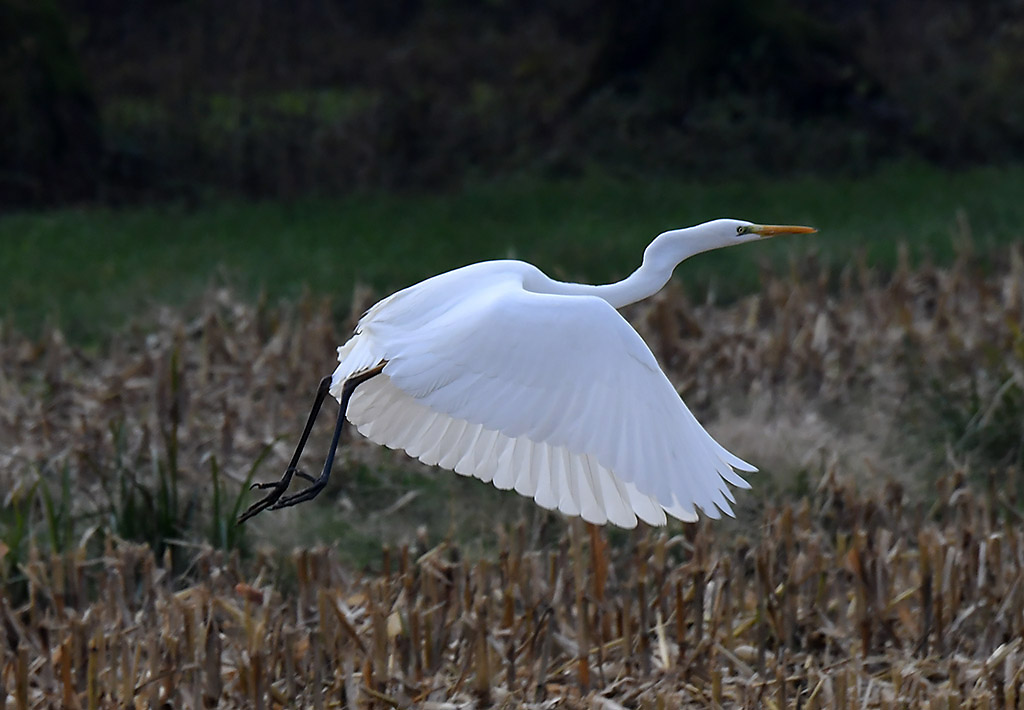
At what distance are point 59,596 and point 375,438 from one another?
3.45 ft

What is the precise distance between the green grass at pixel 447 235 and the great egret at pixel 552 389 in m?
4.05

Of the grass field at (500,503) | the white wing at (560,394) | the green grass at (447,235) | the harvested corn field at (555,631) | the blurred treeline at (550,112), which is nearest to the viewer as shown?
the white wing at (560,394)

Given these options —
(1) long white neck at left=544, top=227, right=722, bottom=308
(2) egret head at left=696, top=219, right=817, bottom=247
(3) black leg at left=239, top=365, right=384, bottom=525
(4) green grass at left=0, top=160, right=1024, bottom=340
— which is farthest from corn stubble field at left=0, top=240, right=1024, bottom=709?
(4) green grass at left=0, top=160, right=1024, bottom=340

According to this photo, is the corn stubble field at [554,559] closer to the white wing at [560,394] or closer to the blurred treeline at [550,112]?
the white wing at [560,394]

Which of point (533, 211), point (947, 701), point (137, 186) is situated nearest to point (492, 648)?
point (947, 701)

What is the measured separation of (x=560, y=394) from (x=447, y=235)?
680 centimetres

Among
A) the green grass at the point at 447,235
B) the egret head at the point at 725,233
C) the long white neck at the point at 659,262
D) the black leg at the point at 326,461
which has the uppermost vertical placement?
the green grass at the point at 447,235

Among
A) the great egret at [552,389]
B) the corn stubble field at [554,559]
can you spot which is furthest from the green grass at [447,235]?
the great egret at [552,389]

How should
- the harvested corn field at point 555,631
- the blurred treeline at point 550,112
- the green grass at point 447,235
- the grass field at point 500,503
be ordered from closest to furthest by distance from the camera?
the harvested corn field at point 555,631 < the grass field at point 500,503 < the green grass at point 447,235 < the blurred treeline at point 550,112

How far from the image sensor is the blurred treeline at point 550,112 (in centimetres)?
1216

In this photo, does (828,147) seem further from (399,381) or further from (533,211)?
(399,381)

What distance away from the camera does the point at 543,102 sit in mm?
14102

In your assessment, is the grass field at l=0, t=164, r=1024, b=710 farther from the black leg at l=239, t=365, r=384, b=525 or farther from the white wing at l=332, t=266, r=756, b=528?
the white wing at l=332, t=266, r=756, b=528

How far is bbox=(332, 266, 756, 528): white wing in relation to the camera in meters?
3.28
